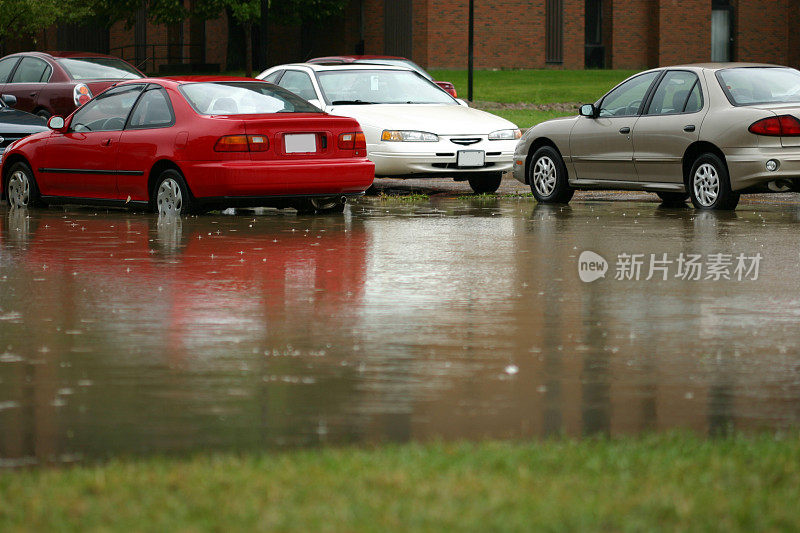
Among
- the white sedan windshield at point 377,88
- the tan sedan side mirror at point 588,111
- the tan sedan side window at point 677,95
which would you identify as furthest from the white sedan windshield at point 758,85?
the white sedan windshield at point 377,88

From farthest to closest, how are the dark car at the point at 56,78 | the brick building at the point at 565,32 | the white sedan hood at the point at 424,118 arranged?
1. the brick building at the point at 565,32
2. the dark car at the point at 56,78
3. the white sedan hood at the point at 424,118

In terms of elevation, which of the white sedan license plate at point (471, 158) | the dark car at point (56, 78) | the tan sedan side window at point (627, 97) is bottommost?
the white sedan license plate at point (471, 158)

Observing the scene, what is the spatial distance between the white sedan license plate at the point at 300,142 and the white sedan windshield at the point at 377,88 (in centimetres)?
429

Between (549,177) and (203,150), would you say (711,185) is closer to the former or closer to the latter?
(549,177)

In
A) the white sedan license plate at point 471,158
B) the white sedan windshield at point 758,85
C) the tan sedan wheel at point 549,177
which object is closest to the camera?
the white sedan windshield at point 758,85

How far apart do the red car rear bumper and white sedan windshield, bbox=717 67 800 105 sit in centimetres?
392

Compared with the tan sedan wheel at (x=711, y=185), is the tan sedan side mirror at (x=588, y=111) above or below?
above

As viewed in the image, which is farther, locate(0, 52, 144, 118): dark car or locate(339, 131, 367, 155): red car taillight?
locate(0, 52, 144, 118): dark car

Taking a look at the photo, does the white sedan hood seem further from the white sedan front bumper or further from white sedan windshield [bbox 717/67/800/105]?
white sedan windshield [bbox 717/67/800/105]

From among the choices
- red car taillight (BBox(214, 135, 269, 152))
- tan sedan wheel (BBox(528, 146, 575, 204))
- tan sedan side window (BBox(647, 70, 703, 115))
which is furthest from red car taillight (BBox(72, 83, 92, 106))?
tan sedan side window (BBox(647, 70, 703, 115))

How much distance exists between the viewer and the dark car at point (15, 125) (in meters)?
19.1

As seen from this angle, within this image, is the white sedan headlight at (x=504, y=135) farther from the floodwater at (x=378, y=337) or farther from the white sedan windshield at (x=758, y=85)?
the floodwater at (x=378, y=337)

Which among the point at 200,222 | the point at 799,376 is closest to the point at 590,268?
the point at 799,376

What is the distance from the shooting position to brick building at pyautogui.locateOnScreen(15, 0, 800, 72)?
53.0 meters
